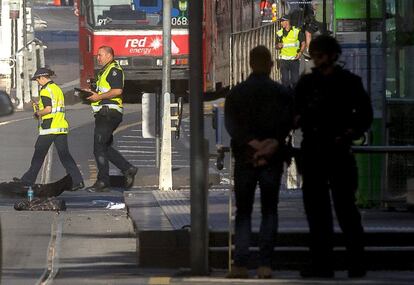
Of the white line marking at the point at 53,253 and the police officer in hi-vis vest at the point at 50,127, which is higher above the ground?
the police officer in hi-vis vest at the point at 50,127

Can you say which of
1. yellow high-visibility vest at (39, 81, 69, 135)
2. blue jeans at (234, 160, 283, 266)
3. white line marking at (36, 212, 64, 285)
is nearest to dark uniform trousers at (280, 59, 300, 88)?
yellow high-visibility vest at (39, 81, 69, 135)

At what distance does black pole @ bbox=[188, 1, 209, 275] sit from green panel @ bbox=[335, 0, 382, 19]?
344 cm

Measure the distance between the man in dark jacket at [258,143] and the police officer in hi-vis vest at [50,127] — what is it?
8.20 meters

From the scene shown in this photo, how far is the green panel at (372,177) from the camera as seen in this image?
13.4 metres

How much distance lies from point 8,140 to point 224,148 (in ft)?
52.9

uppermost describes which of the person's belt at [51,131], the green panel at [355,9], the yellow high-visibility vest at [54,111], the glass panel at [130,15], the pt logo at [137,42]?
the green panel at [355,9]

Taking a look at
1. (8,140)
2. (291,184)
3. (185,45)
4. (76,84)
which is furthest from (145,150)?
(76,84)

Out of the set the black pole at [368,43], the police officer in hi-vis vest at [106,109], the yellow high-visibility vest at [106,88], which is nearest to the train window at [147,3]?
the police officer in hi-vis vest at [106,109]

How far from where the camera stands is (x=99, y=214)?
1620 cm

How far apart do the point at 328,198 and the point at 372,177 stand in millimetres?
3074

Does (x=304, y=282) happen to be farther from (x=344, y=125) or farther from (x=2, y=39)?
(x=2, y=39)

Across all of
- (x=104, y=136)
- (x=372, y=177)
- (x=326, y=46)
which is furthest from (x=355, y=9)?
(x=104, y=136)

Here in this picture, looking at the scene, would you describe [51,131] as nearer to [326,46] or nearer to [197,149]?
[197,149]

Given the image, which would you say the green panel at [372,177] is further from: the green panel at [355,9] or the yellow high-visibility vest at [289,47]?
the yellow high-visibility vest at [289,47]
